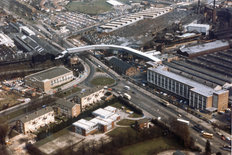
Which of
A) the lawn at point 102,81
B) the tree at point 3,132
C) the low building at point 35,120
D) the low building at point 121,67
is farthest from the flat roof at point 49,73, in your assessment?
the tree at point 3,132

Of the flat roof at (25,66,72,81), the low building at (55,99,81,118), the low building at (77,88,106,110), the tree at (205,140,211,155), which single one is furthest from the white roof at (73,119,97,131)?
the flat roof at (25,66,72,81)

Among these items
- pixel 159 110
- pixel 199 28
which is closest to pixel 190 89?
pixel 159 110

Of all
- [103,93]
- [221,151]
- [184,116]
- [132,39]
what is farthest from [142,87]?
[132,39]

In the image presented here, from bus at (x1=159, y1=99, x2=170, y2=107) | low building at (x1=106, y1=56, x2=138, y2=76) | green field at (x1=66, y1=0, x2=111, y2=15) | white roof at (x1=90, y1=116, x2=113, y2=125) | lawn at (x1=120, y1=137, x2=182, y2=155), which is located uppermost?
green field at (x1=66, y1=0, x2=111, y2=15)

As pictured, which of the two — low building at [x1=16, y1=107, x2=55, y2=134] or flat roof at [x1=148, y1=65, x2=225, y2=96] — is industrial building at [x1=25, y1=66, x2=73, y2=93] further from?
flat roof at [x1=148, y1=65, x2=225, y2=96]

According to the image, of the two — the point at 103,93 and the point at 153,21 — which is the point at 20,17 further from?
the point at 103,93

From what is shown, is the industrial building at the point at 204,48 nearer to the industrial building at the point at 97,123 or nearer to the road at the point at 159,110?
the road at the point at 159,110
